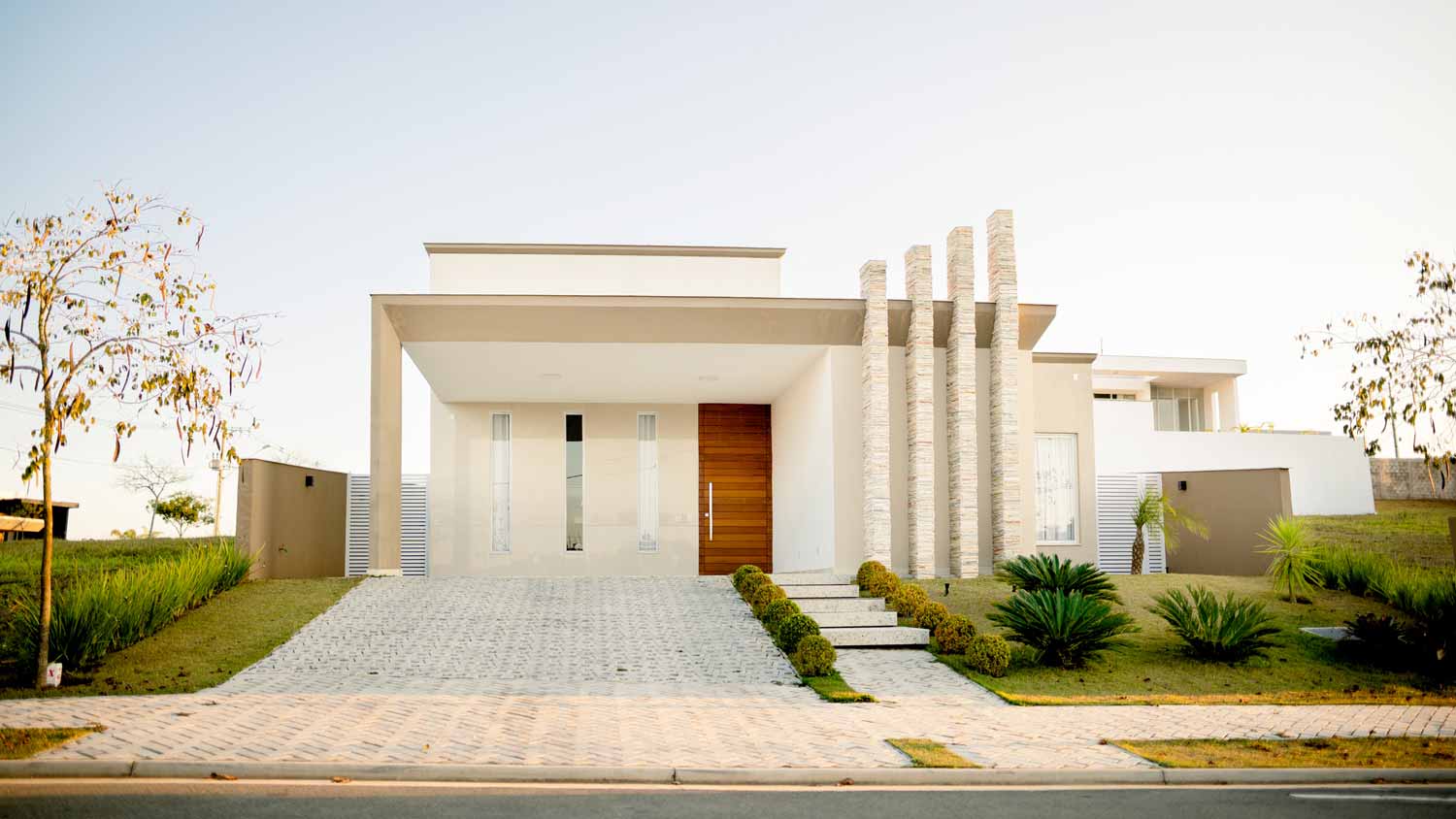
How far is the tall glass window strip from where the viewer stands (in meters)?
18.3

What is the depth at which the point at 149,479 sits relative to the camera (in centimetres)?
3897

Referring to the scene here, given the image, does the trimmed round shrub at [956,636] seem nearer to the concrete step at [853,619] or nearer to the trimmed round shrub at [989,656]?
the trimmed round shrub at [989,656]

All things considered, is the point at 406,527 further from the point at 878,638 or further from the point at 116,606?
the point at 878,638

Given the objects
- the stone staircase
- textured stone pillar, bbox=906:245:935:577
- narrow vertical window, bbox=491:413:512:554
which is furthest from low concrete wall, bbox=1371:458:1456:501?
narrow vertical window, bbox=491:413:512:554

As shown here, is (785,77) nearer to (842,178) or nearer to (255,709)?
(842,178)

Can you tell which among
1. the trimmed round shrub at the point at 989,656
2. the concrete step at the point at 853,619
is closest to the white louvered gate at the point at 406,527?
the concrete step at the point at 853,619

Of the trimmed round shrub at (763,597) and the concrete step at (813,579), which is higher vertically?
the concrete step at (813,579)

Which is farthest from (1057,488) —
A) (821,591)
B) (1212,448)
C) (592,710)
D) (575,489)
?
(1212,448)

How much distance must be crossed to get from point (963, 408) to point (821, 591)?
3876mm

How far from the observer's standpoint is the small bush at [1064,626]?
1189 centimetres

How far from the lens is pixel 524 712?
9195 mm

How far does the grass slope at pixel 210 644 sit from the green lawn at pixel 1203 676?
8171 millimetres

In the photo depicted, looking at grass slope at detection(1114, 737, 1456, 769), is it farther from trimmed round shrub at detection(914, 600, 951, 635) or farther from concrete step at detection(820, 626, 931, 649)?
concrete step at detection(820, 626, 931, 649)

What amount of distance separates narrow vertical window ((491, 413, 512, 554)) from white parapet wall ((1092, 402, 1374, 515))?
73.5ft
